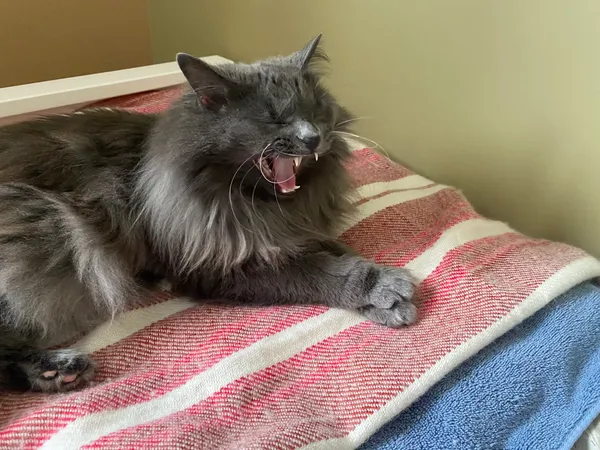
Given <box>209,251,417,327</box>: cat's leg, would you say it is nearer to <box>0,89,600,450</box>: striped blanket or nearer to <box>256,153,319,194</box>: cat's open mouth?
<box>0,89,600,450</box>: striped blanket

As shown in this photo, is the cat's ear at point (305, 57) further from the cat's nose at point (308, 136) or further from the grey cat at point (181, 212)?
the cat's nose at point (308, 136)

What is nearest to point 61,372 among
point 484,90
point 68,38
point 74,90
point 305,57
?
point 305,57

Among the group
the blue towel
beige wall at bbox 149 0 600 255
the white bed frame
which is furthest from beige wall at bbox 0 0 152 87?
the blue towel

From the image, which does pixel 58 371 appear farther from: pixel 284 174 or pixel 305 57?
pixel 305 57

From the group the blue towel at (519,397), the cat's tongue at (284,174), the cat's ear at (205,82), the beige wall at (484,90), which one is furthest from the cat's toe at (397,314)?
Answer: the beige wall at (484,90)

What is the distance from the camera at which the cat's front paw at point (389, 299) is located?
1.15 metres

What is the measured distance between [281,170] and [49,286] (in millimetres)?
518

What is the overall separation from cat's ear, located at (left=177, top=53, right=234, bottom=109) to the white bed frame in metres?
0.84

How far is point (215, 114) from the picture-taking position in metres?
1.09

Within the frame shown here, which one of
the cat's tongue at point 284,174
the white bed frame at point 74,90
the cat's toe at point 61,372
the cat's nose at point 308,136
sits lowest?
the cat's toe at point 61,372

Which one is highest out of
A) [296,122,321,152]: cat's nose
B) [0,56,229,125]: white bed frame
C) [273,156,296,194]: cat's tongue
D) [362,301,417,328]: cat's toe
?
[296,122,321,152]: cat's nose

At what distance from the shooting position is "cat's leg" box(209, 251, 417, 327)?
116 centimetres

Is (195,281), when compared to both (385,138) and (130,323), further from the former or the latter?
(385,138)

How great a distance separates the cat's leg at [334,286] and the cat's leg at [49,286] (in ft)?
0.81
